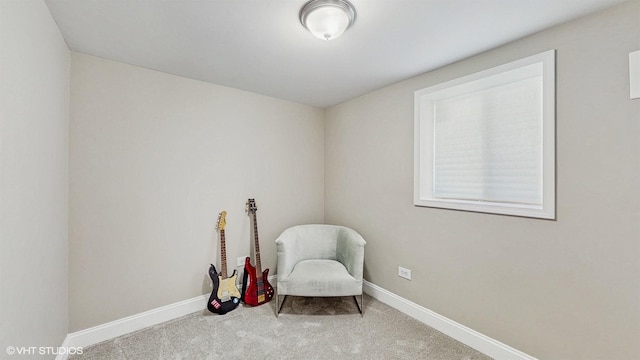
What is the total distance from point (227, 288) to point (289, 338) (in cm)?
83

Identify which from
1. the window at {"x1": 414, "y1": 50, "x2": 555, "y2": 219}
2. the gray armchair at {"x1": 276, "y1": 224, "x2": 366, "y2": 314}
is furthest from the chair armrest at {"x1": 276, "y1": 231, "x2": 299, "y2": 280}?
the window at {"x1": 414, "y1": 50, "x2": 555, "y2": 219}

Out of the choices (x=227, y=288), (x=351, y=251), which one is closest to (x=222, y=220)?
(x=227, y=288)

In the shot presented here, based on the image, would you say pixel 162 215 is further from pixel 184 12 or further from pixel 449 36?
pixel 449 36

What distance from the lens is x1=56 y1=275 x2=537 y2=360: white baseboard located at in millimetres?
1865

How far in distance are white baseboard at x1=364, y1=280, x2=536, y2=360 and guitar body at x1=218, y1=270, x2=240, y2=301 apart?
4.79ft

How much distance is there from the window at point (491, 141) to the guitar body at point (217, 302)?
205 cm

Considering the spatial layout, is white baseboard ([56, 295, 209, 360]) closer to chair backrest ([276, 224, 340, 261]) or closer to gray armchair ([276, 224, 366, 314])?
gray armchair ([276, 224, 366, 314])

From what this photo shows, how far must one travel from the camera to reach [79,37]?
1.77 metres

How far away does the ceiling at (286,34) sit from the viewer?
1.45m

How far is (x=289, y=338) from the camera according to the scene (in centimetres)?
208

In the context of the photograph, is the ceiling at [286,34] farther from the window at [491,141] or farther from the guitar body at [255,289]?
the guitar body at [255,289]

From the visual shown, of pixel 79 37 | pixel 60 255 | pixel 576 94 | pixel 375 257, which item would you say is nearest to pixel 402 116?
pixel 576 94

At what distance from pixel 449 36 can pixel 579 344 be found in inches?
82.5

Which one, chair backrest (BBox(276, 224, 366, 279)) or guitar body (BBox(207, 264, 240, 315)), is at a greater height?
chair backrest (BBox(276, 224, 366, 279))
